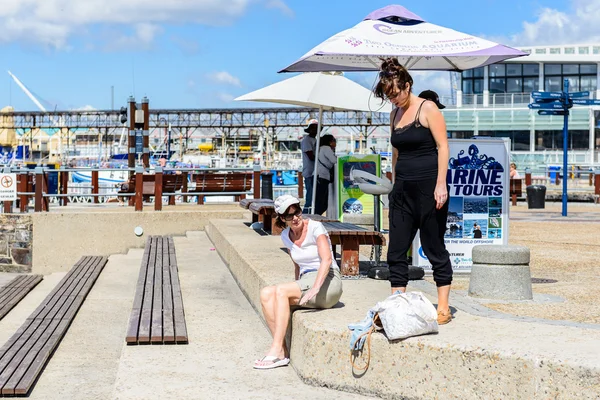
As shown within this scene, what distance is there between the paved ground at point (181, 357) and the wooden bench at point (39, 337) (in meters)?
0.09

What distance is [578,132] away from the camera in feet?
212

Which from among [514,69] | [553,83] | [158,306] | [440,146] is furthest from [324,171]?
[553,83]

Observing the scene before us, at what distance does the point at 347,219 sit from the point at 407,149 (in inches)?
218

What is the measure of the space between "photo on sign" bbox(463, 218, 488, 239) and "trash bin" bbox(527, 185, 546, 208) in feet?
50.7

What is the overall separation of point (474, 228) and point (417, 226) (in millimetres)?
2979

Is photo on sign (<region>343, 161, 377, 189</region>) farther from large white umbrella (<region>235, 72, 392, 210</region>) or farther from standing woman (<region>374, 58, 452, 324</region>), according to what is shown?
standing woman (<region>374, 58, 452, 324</region>)

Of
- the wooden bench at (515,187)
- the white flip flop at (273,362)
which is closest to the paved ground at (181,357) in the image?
the white flip flop at (273,362)

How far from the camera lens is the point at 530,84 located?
64.4m

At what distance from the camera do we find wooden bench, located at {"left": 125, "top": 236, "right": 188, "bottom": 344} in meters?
6.65

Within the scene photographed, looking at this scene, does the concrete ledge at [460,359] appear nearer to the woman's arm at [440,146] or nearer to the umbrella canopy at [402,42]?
the woman's arm at [440,146]

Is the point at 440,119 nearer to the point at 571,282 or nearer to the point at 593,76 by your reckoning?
the point at 571,282

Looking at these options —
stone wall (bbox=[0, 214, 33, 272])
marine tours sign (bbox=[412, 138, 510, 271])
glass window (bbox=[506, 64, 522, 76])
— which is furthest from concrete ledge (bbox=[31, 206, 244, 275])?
glass window (bbox=[506, 64, 522, 76])

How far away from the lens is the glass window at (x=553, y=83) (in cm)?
6425

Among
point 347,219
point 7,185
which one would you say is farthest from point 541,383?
point 7,185
